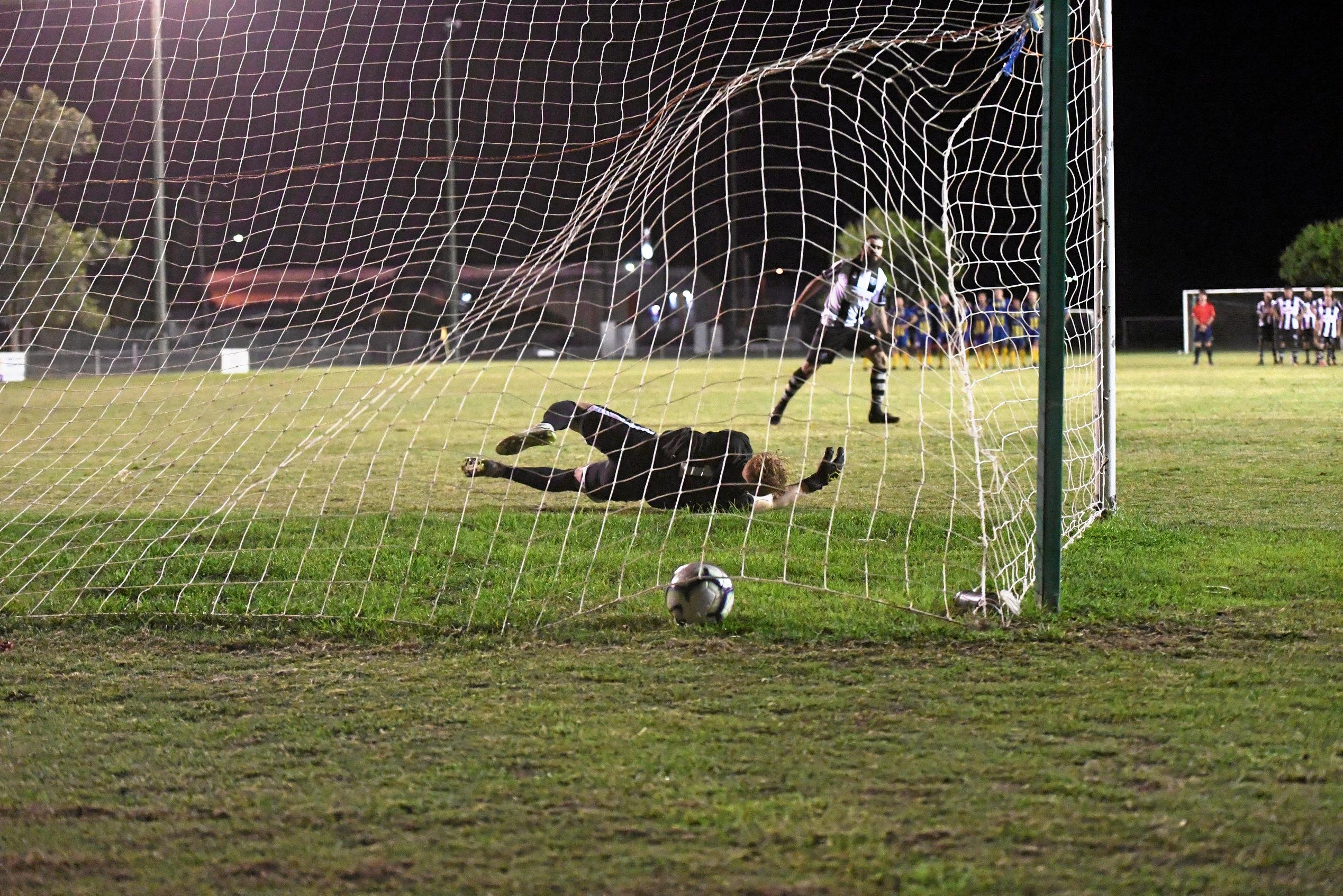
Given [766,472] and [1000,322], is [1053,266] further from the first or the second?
[1000,322]

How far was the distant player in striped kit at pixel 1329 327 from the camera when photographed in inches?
926

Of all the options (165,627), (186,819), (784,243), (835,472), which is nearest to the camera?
(186,819)

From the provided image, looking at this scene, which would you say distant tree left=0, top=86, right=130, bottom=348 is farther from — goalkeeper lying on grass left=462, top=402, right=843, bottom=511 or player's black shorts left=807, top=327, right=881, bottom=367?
goalkeeper lying on grass left=462, top=402, right=843, bottom=511

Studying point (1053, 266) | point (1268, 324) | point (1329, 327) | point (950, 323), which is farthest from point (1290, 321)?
point (1053, 266)

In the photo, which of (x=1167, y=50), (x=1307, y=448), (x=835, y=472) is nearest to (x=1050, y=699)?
(x=835, y=472)

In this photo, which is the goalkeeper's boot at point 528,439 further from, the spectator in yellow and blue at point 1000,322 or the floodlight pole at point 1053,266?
Answer: the floodlight pole at point 1053,266

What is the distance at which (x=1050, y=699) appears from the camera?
12.0 ft

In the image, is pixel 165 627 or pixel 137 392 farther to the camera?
pixel 137 392

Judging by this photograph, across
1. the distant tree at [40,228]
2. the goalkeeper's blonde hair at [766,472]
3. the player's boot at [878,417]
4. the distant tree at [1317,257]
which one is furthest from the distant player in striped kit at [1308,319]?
the distant tree at [40,228]

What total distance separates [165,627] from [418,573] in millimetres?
1126

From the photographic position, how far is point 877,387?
460 inches

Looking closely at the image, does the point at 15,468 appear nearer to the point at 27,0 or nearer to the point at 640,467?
the point at 640,467

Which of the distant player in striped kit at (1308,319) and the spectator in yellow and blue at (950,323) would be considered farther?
the distant player in striped kit at (1308,319)

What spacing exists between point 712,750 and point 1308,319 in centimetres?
2513
